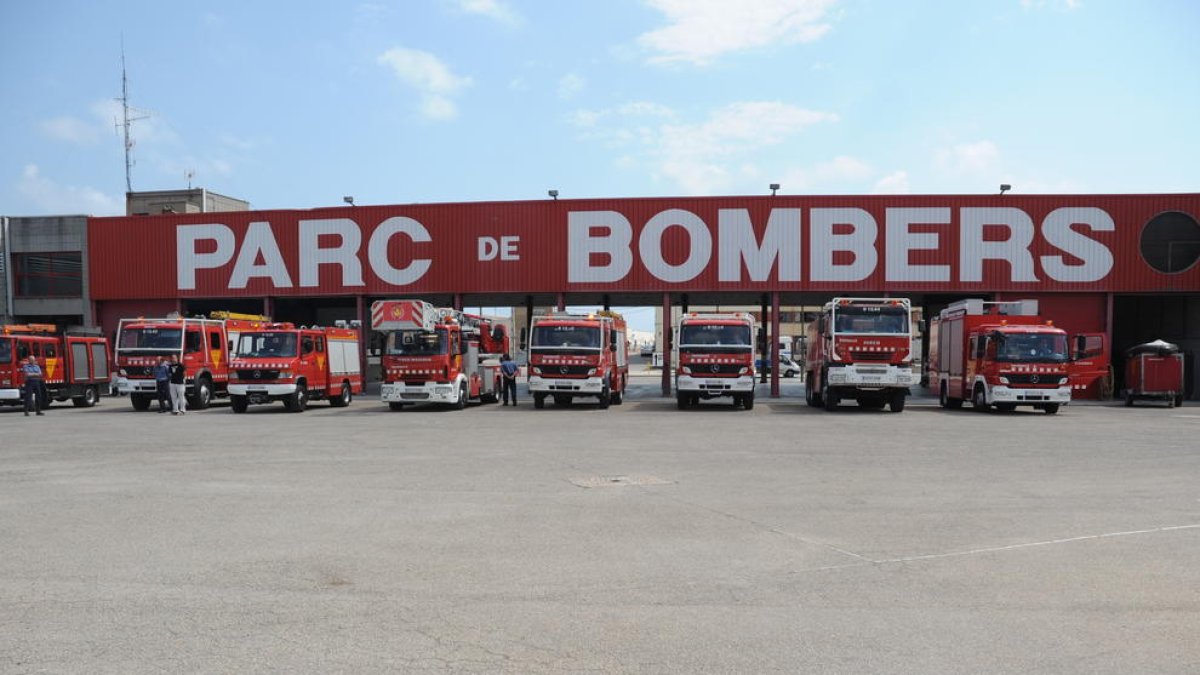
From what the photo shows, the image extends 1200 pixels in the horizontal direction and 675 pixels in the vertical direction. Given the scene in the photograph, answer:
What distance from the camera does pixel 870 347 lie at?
78.4 ft

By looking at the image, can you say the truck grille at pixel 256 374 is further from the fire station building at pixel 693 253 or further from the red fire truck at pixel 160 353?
the fire station building at pixel 693 253

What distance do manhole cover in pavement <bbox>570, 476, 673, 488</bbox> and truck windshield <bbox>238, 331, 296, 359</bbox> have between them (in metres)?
16.6

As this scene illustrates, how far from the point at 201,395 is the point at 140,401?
5.72 ft

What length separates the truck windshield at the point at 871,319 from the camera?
23844mm

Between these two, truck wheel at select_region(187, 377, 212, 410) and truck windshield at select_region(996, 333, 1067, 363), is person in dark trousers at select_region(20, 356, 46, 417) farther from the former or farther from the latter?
truck windshield at select_region(996, 333, 1067, 363)

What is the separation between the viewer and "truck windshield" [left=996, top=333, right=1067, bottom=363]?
23.9 m

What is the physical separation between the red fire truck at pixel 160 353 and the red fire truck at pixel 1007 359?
21.8 m

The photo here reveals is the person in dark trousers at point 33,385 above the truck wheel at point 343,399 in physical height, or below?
above

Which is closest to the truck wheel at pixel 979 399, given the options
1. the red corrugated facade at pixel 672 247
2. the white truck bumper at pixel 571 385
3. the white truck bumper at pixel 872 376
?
the white truck bumper at pixel 872 376

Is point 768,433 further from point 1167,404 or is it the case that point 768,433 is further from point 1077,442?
point 1167,404

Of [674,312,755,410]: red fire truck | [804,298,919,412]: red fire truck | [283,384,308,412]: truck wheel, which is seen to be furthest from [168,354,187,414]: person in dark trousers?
[804,298,919,412]: red fire truck

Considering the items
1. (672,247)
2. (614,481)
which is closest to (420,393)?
(672,247)

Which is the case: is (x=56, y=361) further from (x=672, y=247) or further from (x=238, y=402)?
(x=672, y=247)

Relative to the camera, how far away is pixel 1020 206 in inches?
1319
